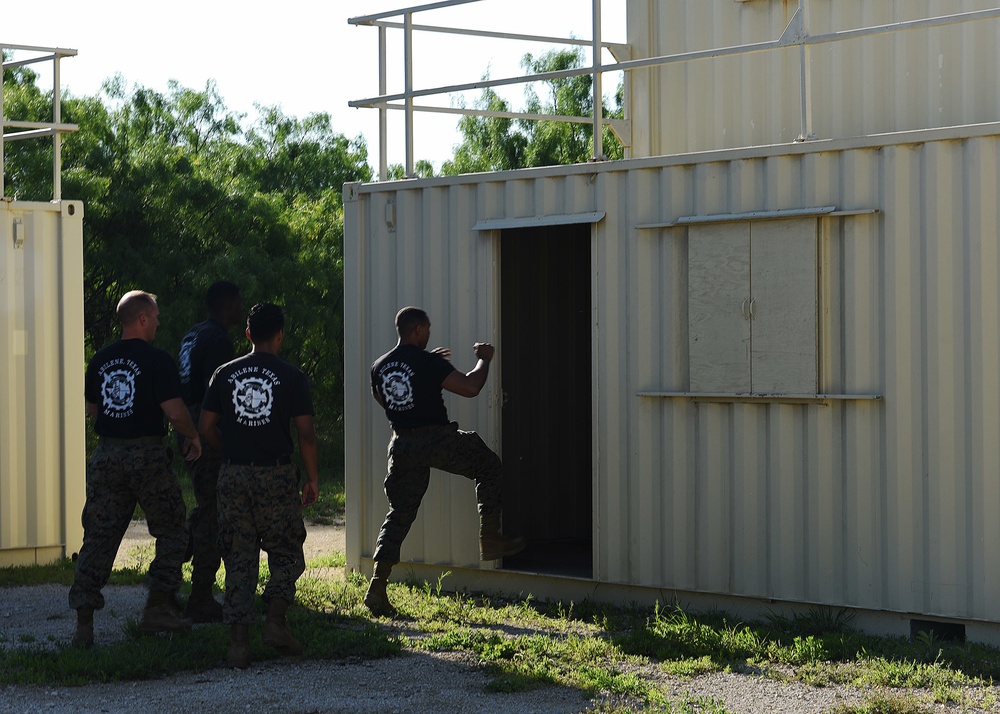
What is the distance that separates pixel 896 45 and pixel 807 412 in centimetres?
335

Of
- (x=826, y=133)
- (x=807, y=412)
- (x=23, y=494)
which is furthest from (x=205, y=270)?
(x=807, y=412)

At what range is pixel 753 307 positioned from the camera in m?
8.08

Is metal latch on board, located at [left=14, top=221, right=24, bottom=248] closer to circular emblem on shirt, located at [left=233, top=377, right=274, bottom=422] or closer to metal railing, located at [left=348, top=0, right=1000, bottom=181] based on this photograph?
metal railing, located at [left=348, top=0, right=1000, bottom=181]

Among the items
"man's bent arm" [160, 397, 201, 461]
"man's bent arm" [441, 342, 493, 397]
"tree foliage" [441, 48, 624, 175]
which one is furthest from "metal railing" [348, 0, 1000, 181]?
"tree foliage" [441, 48, 624, 175]

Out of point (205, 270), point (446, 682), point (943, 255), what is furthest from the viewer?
point (205, 270)

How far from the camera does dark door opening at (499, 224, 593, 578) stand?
10.8 m

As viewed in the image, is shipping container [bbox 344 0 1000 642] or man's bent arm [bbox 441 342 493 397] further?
man's bent arm [bbox 441 342 493 397]

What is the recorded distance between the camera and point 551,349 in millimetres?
11023

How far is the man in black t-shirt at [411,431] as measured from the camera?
8344 mm

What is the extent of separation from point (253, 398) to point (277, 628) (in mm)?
1293

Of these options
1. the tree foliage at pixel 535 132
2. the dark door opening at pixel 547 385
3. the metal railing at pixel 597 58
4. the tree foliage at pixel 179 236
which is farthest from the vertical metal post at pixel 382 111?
the tree foliage at pixel 535 132

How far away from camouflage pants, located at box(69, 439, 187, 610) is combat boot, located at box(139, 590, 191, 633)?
0.07 meters

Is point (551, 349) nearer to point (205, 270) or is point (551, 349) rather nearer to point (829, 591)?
point (829, 591)

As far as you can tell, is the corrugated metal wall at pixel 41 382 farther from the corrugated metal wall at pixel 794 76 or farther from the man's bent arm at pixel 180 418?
the corrugated metal wall at pixel 794 76
